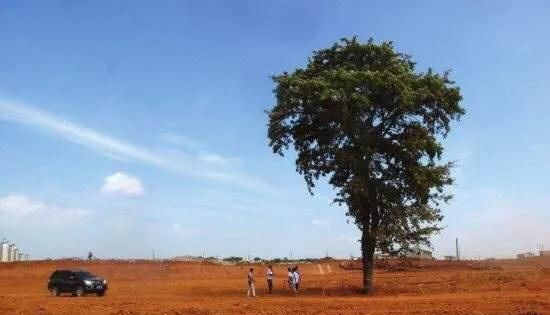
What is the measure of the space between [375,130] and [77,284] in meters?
22.1

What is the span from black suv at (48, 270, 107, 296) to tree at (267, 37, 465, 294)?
50.9 ft

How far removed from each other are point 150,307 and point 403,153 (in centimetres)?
1812

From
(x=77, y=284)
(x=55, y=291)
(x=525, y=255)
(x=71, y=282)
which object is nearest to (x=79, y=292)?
(x=77, y=284)

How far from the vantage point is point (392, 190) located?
126 ft

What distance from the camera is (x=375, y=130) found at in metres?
38.7

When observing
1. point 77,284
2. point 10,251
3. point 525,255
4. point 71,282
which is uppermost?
point 10,251

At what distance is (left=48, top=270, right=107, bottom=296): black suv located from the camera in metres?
41.2

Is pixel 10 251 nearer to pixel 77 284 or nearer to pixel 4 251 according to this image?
pixel 4 251

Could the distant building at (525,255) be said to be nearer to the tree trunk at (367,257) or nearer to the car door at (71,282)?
the tree trunk at (367,257)

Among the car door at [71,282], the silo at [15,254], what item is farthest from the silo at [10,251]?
the car door at [71,282]

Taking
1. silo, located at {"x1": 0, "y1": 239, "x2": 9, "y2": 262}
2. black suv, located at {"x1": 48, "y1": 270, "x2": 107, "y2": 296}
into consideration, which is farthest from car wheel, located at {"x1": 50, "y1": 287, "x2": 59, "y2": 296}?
silo, located at {"x1": 0, "y1": 239, "x2": 9, "y2": 262}

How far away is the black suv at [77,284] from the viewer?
1624 inches

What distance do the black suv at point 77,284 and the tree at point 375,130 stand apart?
1550 centimetres

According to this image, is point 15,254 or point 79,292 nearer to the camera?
point 79,292
